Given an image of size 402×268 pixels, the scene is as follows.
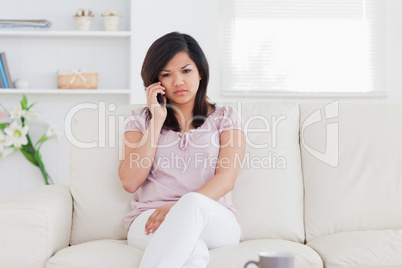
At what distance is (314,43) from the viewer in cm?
409

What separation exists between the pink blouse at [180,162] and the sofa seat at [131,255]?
7.7 inches

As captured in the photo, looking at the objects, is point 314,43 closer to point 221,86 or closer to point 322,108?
point 221,86

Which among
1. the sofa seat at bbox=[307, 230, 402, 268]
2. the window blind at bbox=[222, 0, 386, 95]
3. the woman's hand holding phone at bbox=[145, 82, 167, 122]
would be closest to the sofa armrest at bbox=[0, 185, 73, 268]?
the woman's hand holding phone at bbox=[145, 82, 167, 122]

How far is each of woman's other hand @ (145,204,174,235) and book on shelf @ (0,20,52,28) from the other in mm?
2436

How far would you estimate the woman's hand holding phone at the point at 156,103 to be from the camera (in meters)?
2.13

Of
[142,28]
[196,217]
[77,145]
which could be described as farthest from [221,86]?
[196,217]

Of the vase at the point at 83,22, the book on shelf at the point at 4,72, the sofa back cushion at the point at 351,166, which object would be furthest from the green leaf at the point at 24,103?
the sofa back cushion at the point at 351,166

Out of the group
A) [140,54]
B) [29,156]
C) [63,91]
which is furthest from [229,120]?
[29,156]

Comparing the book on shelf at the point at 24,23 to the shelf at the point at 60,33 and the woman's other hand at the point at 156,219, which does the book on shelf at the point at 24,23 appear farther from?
the woman's other hand at the point at 156,219

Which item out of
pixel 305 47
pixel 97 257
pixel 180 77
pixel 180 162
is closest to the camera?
Result: pixel 97 257

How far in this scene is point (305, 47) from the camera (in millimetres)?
→ 4086

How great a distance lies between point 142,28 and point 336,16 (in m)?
1.48

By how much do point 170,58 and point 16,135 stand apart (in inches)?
78.0

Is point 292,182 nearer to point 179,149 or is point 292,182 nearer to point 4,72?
point 179,149
